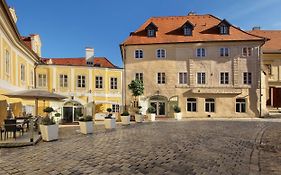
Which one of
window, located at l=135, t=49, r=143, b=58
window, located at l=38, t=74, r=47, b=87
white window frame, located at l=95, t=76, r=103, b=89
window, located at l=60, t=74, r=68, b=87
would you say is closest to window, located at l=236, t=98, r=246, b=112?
window, located at l=135, t=49, r=143, b=58

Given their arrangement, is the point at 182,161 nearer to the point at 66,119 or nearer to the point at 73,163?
the point at 73,163

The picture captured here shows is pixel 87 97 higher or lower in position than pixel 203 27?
lower

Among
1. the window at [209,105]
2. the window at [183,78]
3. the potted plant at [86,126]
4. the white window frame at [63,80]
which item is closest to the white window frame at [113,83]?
the white window frame at [63,80]

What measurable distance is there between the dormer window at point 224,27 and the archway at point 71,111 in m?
20.0

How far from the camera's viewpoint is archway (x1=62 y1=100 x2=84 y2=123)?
27.8 meters

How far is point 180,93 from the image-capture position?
101 feet

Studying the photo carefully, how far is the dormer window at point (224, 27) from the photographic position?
3195cm

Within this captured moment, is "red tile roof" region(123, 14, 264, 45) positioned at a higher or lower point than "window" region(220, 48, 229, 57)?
higher

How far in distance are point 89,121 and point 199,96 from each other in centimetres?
1898

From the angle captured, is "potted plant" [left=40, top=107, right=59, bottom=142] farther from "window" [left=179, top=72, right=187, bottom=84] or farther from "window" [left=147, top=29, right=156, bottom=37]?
"window" [left=147, top=29, right=156, bottom=37]

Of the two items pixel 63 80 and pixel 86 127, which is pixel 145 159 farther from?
pixel 63 80

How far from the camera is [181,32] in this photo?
32.8m

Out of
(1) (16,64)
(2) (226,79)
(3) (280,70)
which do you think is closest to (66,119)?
(1) (16,64)

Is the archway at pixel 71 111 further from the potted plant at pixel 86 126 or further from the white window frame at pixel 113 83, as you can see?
the potted plant at pixel 86 126
